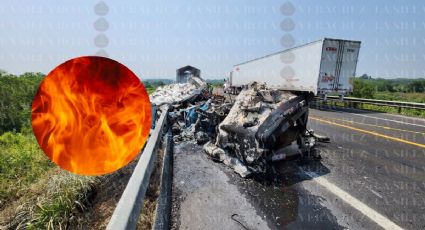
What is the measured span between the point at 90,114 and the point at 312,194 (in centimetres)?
425

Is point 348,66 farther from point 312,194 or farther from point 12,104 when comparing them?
point 12,104

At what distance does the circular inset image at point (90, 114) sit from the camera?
1.23m

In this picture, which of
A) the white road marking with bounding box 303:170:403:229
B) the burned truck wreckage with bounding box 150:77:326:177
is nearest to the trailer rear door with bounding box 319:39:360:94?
the burned truck wreckage with bounding box 150:77:326:177

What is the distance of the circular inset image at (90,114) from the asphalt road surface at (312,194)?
251 centimetres

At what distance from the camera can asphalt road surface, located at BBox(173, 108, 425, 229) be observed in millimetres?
3623

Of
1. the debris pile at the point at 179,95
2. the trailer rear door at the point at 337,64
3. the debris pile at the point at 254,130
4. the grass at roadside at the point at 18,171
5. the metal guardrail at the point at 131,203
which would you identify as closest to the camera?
the metal guardrail at the point at 131,203

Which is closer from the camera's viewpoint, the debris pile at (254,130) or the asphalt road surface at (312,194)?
the asphalt road surface at (312,194)

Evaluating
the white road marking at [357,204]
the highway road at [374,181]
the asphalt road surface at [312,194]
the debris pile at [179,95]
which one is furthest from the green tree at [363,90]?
the white road marking at [357,204]

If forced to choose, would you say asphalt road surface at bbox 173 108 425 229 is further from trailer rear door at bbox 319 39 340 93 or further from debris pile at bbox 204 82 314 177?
trailer rear door at bbox 319 39 340 93

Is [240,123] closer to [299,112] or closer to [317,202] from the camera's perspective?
[299,112]

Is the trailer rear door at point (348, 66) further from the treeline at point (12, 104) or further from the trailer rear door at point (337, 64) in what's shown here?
the treeline at point (12, 104)

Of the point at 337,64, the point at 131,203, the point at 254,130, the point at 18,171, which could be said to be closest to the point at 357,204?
the point at 254,130

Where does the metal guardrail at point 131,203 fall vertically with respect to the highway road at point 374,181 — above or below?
above

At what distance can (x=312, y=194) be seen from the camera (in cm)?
452
